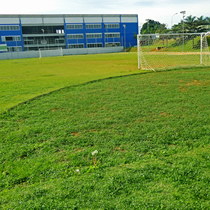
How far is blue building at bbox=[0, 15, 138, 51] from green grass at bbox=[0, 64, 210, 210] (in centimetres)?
7354

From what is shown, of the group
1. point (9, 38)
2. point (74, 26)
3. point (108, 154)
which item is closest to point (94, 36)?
point (74, 26)

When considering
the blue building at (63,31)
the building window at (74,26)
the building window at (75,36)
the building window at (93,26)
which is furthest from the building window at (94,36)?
the building window at (74,26)

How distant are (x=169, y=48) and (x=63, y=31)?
7187 centimetres

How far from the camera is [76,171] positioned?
3447 millimetres

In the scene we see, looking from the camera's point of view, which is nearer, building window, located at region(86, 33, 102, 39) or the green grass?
the green grass

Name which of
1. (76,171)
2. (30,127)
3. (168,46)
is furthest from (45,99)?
(168,46)

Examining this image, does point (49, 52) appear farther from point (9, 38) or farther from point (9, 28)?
point (9, 28)

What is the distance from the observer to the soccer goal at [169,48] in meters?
17.7

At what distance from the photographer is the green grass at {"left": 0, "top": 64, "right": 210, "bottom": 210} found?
110 inches

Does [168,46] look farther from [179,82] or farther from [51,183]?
[51,183]

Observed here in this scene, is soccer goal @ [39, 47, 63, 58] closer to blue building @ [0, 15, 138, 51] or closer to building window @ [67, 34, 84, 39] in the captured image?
blue building @ [0, 15, 138, 51]

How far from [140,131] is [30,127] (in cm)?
257

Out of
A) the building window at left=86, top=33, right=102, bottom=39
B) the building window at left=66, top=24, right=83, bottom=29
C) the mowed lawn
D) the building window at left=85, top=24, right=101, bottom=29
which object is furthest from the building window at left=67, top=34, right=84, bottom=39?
the mowed lawn

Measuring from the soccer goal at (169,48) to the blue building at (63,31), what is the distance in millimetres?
57602
